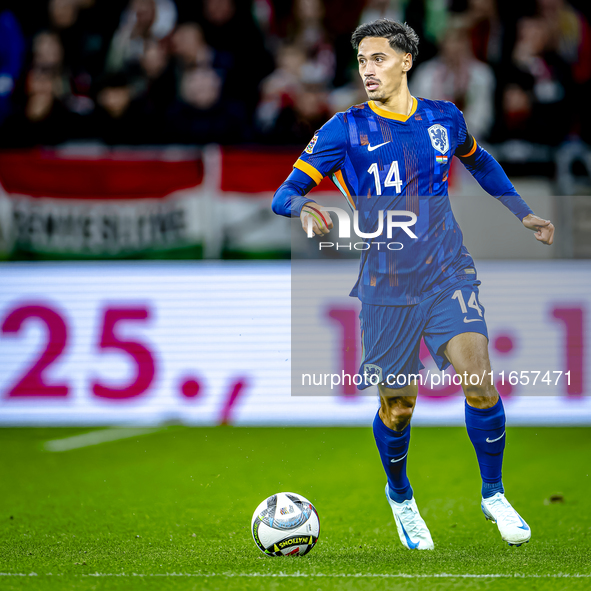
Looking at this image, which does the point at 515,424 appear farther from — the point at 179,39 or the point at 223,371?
the point at 179,39

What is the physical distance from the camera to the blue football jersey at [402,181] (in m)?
3.81

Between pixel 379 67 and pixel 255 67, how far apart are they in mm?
4604

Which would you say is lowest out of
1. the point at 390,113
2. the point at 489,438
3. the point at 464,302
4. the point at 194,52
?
the point at 489,438

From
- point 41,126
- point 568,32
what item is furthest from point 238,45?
point 568,32

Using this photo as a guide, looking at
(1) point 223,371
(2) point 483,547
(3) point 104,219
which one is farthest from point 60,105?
(2) point 483,547

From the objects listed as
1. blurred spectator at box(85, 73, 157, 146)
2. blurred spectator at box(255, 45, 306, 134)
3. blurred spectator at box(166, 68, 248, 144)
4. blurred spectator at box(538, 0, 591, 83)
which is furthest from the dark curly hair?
blurred spectator at box(538, 0, 591, 83)

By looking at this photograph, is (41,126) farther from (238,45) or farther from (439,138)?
(439,138)

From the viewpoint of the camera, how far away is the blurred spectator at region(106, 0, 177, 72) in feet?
27.2

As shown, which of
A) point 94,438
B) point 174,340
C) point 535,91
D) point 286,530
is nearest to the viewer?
point 286,530

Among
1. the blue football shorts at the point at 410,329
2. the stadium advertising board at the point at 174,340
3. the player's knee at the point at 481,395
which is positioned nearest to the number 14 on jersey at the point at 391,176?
the blue football shorts at the point at 410,329

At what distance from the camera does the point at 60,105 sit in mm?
7453

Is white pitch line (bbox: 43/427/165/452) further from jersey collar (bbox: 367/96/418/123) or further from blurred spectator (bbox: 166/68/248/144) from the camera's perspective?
jersey collar (bbox: 367/96/418/123)

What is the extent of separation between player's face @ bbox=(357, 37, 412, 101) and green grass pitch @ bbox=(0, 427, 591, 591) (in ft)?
6.55

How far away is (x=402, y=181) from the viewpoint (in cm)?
382
